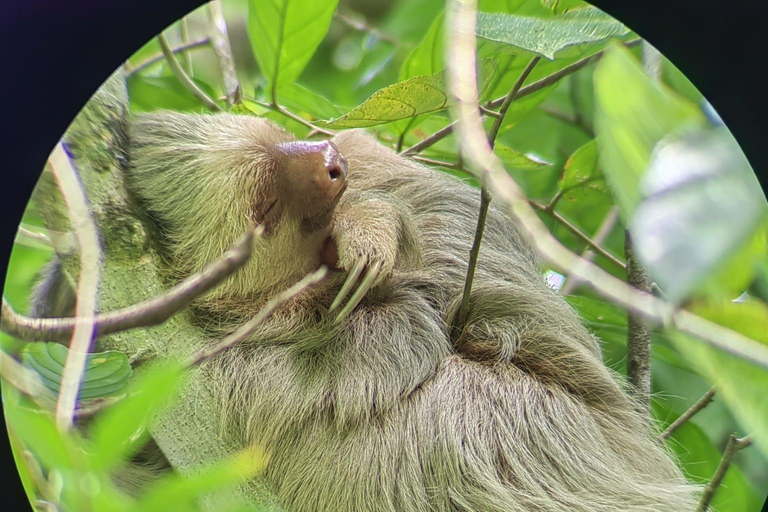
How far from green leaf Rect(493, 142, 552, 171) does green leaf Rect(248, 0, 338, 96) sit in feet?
1.21

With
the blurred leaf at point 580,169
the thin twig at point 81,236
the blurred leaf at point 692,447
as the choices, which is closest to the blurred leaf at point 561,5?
the blurred leaf at point 580,169

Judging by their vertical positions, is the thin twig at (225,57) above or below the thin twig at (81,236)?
above

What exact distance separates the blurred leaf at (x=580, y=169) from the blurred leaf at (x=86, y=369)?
2.85 feet

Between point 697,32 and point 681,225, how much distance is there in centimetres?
47

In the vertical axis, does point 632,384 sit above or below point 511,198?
below

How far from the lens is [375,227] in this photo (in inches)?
53.4

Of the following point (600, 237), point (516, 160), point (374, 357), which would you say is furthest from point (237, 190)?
point (600, 237)

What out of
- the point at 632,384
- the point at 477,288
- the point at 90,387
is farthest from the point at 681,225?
the point at 632,384

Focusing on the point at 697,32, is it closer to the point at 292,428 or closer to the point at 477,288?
the point at 477,288

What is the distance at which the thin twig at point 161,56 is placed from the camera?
119 centimetres

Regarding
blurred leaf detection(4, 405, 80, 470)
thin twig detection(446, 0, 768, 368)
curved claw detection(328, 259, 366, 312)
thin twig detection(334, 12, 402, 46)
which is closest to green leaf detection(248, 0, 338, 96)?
thin twig detection(334, 12, 402, 46)

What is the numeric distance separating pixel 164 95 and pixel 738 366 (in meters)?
1.25

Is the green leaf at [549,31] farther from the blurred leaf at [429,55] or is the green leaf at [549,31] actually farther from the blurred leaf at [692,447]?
the blurred leaf at [692,447]

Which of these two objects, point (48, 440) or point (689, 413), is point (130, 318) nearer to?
point (48, 440)
